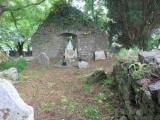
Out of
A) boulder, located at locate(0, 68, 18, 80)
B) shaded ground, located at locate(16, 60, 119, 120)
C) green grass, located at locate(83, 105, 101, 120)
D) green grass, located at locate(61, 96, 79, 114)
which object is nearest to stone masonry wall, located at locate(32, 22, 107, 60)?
shaded ground, located at locate(16, 60, 119, 120)

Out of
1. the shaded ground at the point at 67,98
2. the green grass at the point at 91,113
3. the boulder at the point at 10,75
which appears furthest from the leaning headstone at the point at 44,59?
the green grass at the point at 91,113

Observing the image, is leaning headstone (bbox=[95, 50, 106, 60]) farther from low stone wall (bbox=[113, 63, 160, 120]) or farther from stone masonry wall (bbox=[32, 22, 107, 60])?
low stone wall (bbox=[113, 63, 160, 120])

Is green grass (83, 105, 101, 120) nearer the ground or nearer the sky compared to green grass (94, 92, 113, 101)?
nearer the ground

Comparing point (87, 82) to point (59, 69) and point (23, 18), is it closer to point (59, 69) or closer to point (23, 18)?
point (59, 69)

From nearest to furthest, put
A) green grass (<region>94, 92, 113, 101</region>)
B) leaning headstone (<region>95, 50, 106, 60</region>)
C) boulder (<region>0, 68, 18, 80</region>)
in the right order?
green grass (<region>94, 92, 113, 101</region>) < boulder (<region>0, 68, 18, 80</region>) < leaning headstone (<region>95, 50, 106, 60</region>)

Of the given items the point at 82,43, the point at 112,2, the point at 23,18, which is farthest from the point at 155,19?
the point at 23,18

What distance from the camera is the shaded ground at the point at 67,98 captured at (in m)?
6.99

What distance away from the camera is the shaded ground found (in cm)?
699

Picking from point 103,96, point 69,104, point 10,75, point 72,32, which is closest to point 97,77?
point 103,96

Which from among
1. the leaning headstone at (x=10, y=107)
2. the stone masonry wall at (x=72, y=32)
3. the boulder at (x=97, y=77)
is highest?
the stone masonry wall at (x=72, y=32)

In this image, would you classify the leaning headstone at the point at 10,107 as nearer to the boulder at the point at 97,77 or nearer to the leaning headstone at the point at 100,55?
the boulder at the point at 97,77

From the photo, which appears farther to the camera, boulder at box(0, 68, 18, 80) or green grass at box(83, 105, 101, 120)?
boulder at box(0, 68, 18, 80)

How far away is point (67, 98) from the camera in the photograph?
847cm

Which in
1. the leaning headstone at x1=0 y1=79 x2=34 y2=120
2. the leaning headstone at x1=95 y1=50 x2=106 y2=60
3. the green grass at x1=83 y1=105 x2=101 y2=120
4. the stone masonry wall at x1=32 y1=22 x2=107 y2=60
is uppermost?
the stone masonry wall at x1=32 y1=22 x2=107 y2=60
